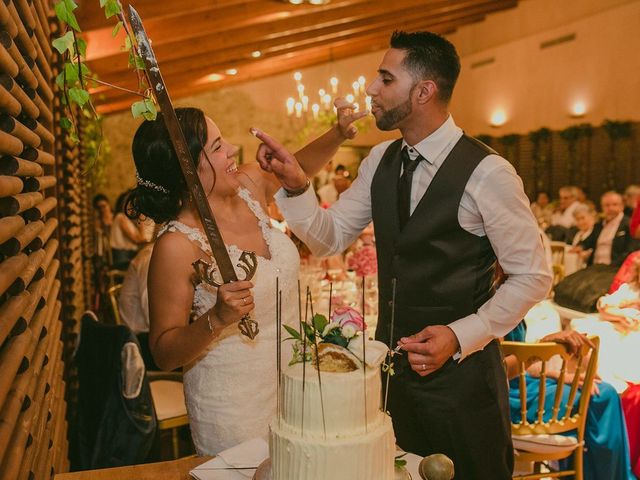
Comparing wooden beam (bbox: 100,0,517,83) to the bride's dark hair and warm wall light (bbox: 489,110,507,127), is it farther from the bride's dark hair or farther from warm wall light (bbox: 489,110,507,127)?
the bride's dark hair

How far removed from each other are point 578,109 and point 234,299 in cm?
1203

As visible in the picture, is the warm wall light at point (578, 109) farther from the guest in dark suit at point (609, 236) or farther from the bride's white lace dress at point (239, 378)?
the bride's white lace dress at point (239, 378)

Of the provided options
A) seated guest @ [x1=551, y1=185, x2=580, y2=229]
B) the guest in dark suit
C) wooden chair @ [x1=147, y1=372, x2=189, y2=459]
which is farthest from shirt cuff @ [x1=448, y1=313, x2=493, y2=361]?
seated guest @ [x1=551, y1=185, x2=580, y2=229]

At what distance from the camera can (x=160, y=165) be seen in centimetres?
204

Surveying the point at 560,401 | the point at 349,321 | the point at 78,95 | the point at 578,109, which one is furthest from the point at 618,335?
the point at 578,109

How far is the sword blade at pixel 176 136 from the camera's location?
124 cm

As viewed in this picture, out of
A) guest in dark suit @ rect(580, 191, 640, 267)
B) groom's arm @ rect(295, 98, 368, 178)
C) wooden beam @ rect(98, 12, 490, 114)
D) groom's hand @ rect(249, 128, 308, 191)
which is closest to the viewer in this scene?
groom's hand @ rect(249, 128, 308, 191)

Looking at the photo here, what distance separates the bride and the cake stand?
523 millimetres

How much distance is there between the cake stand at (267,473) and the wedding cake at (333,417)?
0.24 ft

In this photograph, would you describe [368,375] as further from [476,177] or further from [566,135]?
[566,135]

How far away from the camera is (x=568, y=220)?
10430 mm

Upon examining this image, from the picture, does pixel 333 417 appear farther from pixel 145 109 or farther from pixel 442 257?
pixel 442 257

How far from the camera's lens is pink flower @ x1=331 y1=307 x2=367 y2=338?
1.24m

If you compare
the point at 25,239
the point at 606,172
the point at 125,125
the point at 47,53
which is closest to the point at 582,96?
the point at 606,172
